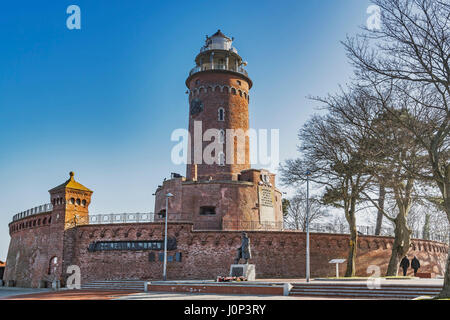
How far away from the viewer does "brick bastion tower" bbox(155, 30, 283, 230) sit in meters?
32.8

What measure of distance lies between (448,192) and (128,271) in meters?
20.9

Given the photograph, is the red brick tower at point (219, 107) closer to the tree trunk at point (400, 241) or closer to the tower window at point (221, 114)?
the tower window at point (221, 114)

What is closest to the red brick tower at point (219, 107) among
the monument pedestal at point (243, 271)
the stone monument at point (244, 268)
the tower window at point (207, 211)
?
the tower window at point (207, 211)

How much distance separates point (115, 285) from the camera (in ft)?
83.7

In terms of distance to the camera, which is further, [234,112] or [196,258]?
[234,112]

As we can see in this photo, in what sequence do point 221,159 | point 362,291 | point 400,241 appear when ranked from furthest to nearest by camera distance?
point 221,159 → point 400,241 → point 362,291

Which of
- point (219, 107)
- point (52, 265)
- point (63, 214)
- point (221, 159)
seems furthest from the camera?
point (219, 107)

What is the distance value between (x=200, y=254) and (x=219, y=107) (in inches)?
542

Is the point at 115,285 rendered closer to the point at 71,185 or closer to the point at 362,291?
the point at 71,185

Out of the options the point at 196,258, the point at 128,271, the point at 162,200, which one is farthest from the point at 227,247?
the point at 162,200

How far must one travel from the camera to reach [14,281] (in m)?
35.0

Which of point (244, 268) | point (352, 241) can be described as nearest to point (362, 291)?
point (244, 268)

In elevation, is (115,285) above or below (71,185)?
below
